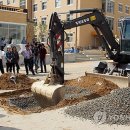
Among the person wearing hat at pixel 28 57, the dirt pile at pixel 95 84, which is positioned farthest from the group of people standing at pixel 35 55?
the dirt pile at pixel 95 84

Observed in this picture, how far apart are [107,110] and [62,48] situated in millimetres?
5075

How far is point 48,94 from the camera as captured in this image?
12.4 meters

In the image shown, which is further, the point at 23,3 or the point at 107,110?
the point at 23,3

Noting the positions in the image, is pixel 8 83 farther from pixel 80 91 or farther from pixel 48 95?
pixel 48 95

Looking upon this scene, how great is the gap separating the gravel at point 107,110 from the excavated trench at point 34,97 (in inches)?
46.9

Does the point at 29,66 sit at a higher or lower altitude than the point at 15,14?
lower

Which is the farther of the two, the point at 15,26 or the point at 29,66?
the point at 15,26

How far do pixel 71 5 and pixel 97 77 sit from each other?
133 ft

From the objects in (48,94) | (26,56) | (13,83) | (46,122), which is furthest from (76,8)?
(46,122)

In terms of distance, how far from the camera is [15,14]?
4288 centimetres

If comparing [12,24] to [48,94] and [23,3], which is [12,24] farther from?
[48,94]

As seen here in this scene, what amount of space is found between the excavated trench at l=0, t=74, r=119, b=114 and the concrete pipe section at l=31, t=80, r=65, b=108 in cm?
13

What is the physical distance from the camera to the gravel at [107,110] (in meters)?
10.1

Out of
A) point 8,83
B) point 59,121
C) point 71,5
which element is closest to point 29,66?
point 8,83
